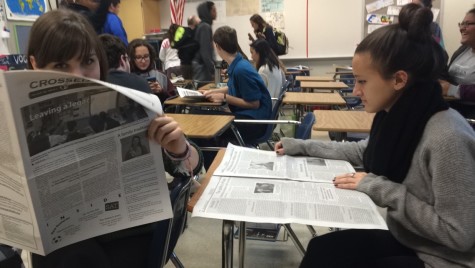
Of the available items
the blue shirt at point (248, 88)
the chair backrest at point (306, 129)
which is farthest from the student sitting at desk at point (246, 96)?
the chair backrest at point (306, 129)

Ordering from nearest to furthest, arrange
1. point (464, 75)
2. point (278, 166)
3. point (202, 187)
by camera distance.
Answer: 1. point (202, 187)
2. point (278, 166)
3. point (464, 75)

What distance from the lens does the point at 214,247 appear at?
2.04 m

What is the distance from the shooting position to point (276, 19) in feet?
23.0

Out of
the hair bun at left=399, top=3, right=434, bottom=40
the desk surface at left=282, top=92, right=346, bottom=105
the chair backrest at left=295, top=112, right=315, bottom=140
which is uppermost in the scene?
the hair bun at left=399, top=3, right=434, bottom=40

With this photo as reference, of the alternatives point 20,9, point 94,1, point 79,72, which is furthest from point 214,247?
point 20,9

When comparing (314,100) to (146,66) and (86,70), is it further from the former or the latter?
(86,70)

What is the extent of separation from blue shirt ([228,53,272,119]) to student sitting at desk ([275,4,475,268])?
5.43 ft

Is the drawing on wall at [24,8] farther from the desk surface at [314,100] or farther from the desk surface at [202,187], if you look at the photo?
the desk surface at [202,187]

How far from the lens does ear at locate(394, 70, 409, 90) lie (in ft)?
3.12

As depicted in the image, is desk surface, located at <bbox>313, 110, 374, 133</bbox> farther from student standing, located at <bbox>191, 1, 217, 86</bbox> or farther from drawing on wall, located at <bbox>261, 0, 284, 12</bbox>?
drawing on wall, located at <bbox>261, 0, 284, 12</bbox>

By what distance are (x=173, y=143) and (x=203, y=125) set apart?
1043 mm

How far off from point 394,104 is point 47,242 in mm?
902

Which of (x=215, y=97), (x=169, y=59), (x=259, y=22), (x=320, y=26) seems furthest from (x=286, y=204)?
(x=320, y=26)

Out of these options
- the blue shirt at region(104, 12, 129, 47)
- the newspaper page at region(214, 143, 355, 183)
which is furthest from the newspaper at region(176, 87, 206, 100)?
the newspaper page at region(214, 143, 355, 183)
